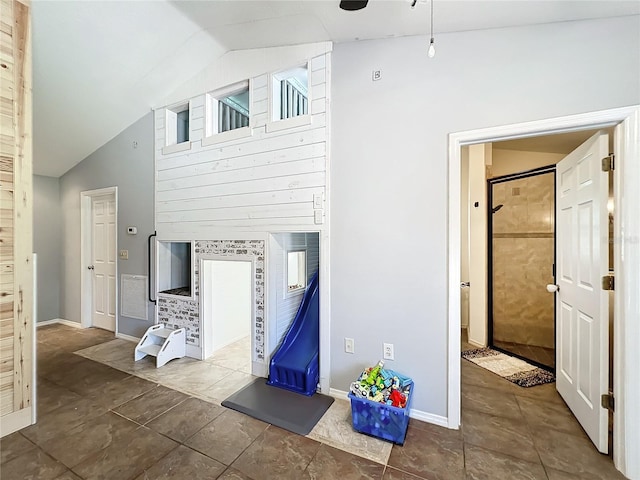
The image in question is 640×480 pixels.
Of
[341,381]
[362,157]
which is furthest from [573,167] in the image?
[341,381]

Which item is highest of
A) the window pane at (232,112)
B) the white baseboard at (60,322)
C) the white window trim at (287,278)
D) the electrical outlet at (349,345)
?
the window pane at (232,112)

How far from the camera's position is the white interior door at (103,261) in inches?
164

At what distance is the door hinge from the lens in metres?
1.65

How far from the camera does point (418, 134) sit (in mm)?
2066

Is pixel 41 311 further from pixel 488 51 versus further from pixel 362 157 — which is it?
pixel 488 51

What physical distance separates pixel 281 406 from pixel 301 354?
49 centimetres

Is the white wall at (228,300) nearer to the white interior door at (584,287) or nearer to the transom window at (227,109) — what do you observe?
the transom window at (227,109)

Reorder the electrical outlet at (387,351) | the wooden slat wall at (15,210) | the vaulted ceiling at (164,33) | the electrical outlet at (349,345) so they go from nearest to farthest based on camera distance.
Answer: the vaulted ceiling at (164,33) < the wooden slat wall at (15,210) < the electrical outlet at (387,351) < the electrical outlet at (349,345)

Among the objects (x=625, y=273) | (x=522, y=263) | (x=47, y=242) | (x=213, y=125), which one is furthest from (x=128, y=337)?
(x=522, y=263)

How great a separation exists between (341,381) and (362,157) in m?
1.92

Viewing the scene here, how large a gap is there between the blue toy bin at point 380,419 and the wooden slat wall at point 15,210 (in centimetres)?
241

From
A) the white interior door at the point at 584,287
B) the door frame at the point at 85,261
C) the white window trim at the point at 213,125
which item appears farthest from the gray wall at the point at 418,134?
the door frame at the point at 85,261

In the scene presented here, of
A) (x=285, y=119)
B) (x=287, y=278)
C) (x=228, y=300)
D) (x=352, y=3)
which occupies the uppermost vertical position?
(x=352, y=3)

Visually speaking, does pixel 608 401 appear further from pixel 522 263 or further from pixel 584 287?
pixel 522 263
